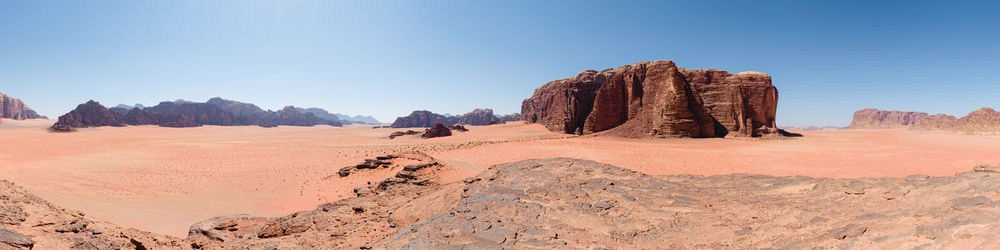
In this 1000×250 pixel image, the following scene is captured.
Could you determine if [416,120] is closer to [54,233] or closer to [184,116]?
[184,116]

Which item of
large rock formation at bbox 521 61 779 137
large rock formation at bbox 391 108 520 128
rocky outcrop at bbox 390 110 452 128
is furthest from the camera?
large rock formation at bbox 391 108 520 128

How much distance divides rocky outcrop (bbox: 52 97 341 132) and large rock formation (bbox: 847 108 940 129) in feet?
588

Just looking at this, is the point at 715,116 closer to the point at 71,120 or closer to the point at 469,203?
the point at 469,203

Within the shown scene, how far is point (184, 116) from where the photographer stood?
7450cm

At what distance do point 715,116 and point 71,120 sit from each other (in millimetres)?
93021

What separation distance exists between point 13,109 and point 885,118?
234 metres

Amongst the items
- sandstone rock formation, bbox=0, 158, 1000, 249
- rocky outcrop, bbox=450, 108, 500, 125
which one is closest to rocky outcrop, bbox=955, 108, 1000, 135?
sandstone rock formation, bbox=0, 158, 1000, 249

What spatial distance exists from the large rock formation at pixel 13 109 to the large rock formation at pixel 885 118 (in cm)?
21604

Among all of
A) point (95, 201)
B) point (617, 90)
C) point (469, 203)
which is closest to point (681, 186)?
point (469, 203)

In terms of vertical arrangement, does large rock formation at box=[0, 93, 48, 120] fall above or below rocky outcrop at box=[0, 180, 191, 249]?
above

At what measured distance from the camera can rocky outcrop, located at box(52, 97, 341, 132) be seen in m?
57.8

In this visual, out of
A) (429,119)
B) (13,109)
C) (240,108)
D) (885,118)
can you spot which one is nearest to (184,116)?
(13,109)

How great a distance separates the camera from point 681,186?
853 centimetres

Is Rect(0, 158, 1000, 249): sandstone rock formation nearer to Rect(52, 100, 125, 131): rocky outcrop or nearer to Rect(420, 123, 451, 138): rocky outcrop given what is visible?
Rect(420, 123, 451, 138): rocky outcrop
